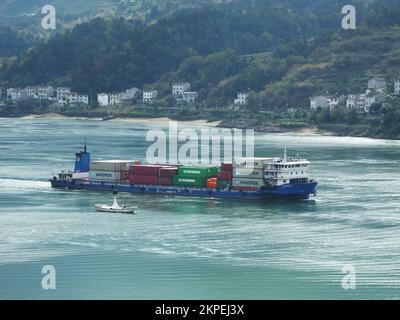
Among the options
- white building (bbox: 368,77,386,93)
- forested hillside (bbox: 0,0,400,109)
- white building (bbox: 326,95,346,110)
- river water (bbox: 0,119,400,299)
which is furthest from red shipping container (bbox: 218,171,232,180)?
forested hillside (bbox: 0,0,400,109)

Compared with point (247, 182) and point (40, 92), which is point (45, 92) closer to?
point (40, 92)

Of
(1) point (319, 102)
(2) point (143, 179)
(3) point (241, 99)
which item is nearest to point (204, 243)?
(2) point (143, 179)

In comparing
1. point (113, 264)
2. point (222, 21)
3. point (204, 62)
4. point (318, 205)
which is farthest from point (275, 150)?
point (222, 21)

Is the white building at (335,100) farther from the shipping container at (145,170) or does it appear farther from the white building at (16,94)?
the shipping container at (145,170)

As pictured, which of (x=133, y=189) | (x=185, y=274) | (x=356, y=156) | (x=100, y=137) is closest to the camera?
(x=185, y=274)

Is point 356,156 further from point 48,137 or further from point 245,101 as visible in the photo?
point 245,101

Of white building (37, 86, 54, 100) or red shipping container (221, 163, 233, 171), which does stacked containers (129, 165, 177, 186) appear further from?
white building (37, 86, 54, 100)
